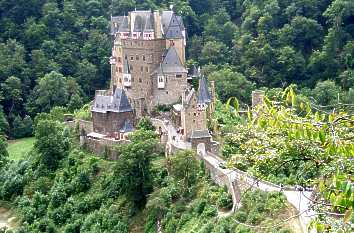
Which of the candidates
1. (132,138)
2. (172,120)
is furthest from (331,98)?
(132,138)

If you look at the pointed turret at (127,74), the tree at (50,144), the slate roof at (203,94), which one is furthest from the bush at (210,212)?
the tree at (50,144)

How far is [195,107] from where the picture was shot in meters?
38.1

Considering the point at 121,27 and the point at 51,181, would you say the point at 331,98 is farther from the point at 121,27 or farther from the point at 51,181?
the point at 51,181

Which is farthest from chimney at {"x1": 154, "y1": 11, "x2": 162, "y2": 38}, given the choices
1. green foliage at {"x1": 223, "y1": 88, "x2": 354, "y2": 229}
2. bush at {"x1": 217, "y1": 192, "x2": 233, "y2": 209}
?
green foliage at {"x1": 223, "y1": 88, "x2": 354, "y2": 229}

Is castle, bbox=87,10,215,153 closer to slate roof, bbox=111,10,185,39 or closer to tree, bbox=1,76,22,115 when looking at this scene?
slate roof, bbox=111,10,185,39

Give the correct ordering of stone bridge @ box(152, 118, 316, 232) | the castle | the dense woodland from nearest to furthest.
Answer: stone bridge @ box(152, 118, 316, 232) → the castle → the dense woodland

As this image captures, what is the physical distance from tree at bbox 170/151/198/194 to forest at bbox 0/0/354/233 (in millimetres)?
72

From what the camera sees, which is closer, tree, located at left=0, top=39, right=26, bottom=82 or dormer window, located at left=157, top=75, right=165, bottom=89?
dormer window, located at left=157, top=75, right=165, bottom=89

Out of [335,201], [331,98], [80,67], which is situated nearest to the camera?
[335,201]

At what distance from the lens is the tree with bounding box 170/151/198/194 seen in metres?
34.2

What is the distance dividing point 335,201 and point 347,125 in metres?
1.66

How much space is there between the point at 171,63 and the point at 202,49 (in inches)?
911

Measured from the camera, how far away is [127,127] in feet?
136

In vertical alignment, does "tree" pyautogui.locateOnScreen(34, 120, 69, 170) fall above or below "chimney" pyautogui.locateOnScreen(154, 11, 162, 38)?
below
